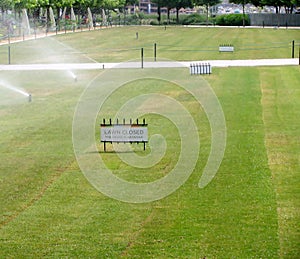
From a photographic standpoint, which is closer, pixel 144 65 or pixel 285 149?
pixel 285 149

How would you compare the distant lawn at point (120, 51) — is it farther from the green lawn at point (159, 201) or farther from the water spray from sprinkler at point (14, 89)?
the green lawn at point (159, 201)

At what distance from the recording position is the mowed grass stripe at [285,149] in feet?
41.6

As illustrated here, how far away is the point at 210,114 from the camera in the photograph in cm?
2459

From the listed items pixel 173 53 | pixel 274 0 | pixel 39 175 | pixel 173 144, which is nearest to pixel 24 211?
pixel 39 175

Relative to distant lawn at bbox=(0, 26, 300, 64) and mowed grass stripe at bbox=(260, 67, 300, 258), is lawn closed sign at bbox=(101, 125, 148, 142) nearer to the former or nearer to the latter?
mowed grass stripe at bbox=(260, 67, 300, 258)

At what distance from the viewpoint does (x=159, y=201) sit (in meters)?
14.5

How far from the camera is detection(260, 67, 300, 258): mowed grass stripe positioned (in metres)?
12.7

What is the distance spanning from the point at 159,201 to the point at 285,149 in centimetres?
589

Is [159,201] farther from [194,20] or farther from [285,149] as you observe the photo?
[194,20]

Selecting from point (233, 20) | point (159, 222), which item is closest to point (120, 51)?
point (159, 222)

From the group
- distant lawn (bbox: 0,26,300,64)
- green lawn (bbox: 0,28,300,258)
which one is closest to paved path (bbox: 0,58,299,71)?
distant lawn (bbox: 0,26,300,64)

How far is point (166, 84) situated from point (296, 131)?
12.9 meters

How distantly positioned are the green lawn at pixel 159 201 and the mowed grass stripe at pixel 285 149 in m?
0.03

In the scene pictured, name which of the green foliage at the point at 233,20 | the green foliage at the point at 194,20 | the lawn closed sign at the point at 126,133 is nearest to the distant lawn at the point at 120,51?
the lawn closed sign at the point at 126,133
